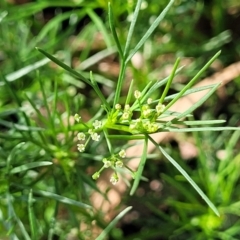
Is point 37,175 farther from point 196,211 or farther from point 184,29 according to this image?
point 184,29

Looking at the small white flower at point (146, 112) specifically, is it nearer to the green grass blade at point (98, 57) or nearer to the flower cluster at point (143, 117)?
the flower cluster at point (143, 117)

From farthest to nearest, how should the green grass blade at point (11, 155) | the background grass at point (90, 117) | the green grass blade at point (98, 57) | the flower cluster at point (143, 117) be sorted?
the green grass blade at point (98, 57) < the background grass at point (90, 117) < the green grass blade at point (11, 155) < the flower cluster at point (143, 117)

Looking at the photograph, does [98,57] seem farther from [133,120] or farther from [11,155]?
[133,120]

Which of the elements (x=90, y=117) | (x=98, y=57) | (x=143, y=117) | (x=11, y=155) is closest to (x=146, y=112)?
(x=143, y=117)

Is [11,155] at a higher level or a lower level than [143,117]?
lower

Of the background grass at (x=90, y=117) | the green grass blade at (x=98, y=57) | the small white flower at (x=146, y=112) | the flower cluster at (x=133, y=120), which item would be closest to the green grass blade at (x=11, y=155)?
the background grass at (x=90, y=117)

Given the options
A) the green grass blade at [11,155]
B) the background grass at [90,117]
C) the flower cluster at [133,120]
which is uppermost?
the flower cluster at [133,120]

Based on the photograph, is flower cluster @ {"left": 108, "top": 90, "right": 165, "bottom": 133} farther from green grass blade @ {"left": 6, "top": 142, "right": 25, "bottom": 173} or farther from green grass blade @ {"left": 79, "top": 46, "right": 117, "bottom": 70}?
green grass blade @ {"left": 79, "top": 46, "right": 117, "bottom": 70}

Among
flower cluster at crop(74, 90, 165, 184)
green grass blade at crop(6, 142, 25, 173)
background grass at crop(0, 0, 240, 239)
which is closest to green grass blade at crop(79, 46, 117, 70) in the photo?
background grass at crop(0, 0, 240, 239)
